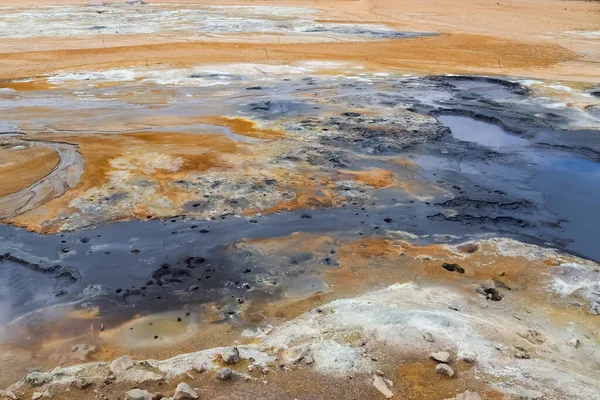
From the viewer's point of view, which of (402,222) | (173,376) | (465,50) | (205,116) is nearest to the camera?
(173,376)

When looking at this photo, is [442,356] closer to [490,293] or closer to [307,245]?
[490,293]

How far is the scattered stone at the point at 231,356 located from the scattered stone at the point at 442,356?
1734 millimetres

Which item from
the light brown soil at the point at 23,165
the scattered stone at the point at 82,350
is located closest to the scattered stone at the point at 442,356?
the scattered stone at the point at 82,350

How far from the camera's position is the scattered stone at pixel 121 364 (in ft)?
15.1

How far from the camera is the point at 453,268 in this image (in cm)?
669

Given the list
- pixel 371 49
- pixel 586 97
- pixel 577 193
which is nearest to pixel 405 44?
pixel 371 49

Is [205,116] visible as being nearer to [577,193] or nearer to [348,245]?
[348,245]

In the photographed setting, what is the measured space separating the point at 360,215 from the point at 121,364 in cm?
439

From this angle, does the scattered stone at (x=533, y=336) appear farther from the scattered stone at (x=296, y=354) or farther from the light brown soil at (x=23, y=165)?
the light brown soil at (x=23, y=165)

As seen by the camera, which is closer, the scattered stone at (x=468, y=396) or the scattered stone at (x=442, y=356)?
the scattered stone at (x=468, y=396)

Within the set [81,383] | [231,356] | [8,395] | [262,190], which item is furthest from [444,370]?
[262,190]

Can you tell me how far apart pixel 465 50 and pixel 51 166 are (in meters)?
17.5

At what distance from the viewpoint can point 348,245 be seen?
7.30 m

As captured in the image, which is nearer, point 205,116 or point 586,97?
point 205,116
